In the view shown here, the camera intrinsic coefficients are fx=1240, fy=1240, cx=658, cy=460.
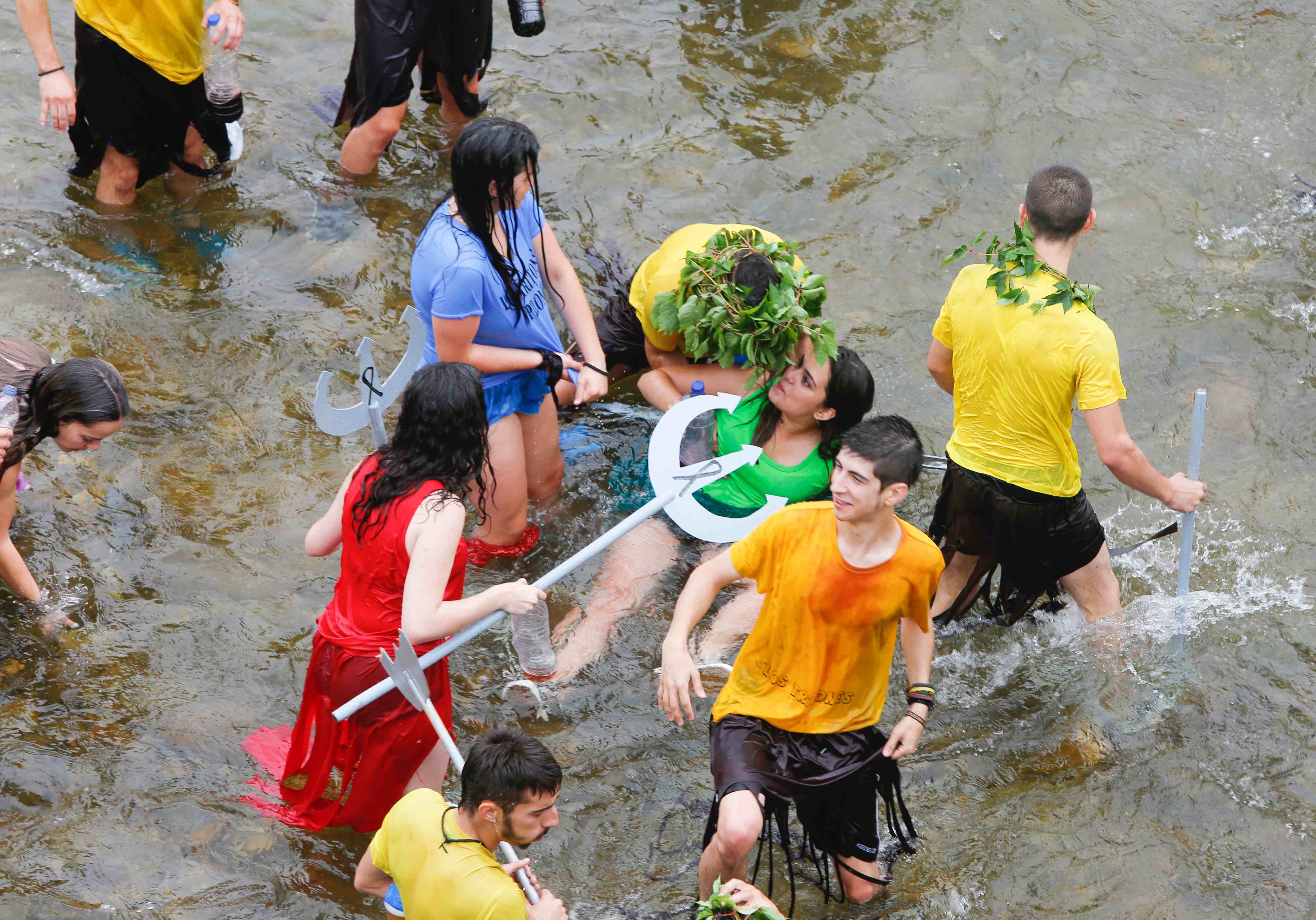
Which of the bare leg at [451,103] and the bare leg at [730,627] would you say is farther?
the bare leg at [451,103]

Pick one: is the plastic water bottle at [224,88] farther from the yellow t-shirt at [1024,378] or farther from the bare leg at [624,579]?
the yellow t-shirt at [1024,378]

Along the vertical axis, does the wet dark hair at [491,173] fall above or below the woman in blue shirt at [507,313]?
above

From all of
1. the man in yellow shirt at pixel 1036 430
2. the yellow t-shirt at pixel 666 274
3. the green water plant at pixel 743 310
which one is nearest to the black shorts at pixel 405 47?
the yellow t-shirt at pixel 666 274

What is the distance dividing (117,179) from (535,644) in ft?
11.8

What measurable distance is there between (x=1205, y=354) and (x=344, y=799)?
500cm

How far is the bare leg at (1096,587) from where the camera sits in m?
4.75

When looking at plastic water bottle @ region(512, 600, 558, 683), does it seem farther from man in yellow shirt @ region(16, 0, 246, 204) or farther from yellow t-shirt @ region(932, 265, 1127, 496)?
man in yellow shirt @ region(16, 0, 246, 204)

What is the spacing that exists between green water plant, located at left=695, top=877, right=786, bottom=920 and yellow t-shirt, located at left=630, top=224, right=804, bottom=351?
2.57 m

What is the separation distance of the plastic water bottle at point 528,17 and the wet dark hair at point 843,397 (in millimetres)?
2829

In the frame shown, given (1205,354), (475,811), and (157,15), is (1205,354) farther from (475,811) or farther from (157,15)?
(157,15)

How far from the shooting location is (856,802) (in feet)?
12.5

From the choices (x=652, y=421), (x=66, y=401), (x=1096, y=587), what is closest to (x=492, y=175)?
(x=66, y=401)

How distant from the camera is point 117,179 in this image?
632 centimetres

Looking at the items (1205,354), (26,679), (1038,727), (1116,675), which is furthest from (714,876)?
(1205,354)
